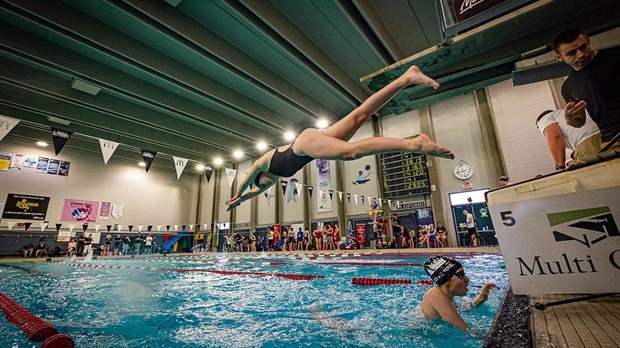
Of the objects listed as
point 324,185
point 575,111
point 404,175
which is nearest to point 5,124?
point 575,111

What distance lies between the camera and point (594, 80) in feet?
6.84

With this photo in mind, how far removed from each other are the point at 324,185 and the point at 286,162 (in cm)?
1227

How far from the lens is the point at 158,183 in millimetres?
20938

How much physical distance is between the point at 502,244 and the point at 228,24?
953 cm

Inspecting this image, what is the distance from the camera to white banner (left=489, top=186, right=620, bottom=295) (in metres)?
1.26

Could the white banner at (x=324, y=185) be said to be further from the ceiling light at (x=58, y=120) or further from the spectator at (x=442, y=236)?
the ceiling light at (x=58, y=120)

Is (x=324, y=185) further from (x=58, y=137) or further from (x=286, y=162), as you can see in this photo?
(x=286, y=162)

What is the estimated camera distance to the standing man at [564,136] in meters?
2.26

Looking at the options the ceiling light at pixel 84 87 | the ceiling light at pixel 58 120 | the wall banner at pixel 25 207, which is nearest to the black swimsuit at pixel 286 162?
the ceiling light at pixel 84 87

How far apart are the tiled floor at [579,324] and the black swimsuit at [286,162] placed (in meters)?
2.16

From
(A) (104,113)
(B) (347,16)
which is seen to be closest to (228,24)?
(B) (347,16)

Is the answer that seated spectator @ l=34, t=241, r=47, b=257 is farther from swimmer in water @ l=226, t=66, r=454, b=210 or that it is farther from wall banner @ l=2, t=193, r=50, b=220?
swimmer in water @ l=226, t=66, r=454, b=210

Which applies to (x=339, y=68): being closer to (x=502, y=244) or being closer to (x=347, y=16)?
(x=347, y=16)

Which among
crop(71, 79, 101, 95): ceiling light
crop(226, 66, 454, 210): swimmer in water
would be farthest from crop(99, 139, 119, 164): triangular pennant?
crop(226, 66, 454, 210): swimmer in water
